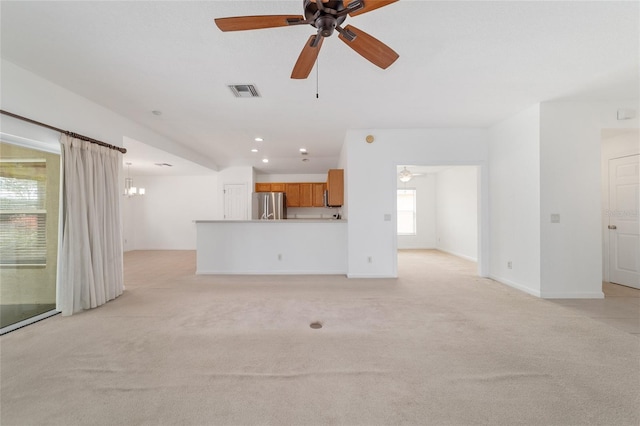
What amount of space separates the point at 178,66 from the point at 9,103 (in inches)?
65.5

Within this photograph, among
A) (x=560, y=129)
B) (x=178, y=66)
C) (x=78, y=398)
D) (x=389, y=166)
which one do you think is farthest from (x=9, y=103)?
(x=560, y=129)

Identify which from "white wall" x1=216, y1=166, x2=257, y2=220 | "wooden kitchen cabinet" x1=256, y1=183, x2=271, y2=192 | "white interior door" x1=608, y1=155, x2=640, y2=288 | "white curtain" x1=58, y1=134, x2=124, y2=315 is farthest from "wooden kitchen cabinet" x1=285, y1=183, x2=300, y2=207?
"white interior door" x1=608, y1=155, x2=640, y2=288

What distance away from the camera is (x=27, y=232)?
278 cm

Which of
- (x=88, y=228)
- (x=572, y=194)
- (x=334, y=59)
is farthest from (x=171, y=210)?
(x=572, y=194)

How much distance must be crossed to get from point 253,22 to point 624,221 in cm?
585

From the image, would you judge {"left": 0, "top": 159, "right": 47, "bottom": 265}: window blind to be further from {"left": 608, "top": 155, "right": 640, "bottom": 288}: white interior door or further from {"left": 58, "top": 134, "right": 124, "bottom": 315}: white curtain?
{"left": 608, "top": 155, "right": 640, "bottom": 288}: white interior door

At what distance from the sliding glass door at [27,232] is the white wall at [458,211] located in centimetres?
744

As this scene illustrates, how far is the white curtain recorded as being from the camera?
2865 mm

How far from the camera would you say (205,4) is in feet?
5.82

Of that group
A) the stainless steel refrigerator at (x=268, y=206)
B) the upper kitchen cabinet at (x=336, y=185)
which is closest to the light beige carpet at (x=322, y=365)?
the upper kitchen cabinet at (x=336, y=185)

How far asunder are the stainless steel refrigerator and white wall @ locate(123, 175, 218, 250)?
1688mm

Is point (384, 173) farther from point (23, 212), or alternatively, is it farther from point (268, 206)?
point (23, 212)

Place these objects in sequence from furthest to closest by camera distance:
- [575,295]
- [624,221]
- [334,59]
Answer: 1. [624,221]
2. [575,295]
3. [334,59]

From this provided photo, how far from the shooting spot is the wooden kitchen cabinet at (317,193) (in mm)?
7750
